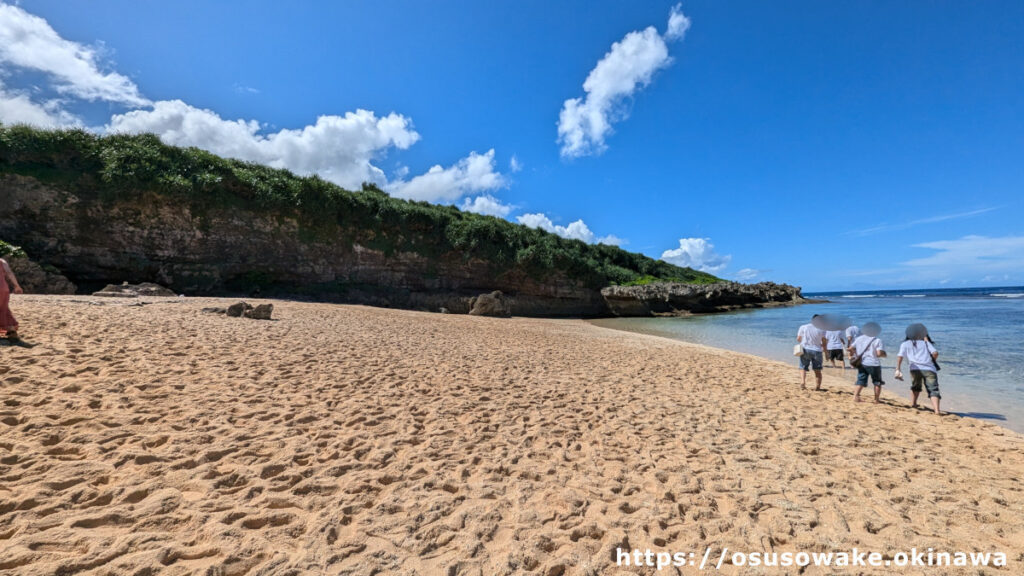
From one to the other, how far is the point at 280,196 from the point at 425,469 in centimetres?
2244

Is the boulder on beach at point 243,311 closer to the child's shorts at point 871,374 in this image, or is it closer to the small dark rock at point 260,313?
the small dark rock at point 260,313

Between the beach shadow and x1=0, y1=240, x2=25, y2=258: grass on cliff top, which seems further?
x1=0, y1=240, x2=25, y2=258: grass on cliff top

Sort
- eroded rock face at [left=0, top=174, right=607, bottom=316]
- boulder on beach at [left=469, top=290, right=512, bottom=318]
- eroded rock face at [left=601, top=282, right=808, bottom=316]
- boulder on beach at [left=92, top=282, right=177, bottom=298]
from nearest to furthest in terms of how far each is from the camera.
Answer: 1. boulder on beach at [left=92, top=282, right=177, bottom=298]
2. eroded rock face at [left=0, top=174, right=607, bottom=316]
3. boulder on beach at [left=469, top=290, right=512, bottom=318]
4. eroded rock face at [left=601, top=282, right=808, bottom=316]

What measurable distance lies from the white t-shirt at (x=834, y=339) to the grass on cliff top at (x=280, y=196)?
21397mm

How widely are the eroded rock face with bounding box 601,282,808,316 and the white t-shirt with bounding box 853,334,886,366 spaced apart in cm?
2420

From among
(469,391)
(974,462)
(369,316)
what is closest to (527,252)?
(369,316)

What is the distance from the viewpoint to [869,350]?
7.57m

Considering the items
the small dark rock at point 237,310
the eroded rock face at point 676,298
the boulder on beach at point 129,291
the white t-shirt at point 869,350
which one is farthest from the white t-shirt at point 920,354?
the eroded rock face at point 676,298

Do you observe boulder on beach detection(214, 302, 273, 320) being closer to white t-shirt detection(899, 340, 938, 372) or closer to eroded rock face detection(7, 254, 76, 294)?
eroded rock face detection(7, 254, 76, 294)

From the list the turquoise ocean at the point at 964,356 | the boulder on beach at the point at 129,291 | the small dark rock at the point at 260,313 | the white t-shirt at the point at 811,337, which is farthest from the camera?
the boulder on beach at the point at 129,291

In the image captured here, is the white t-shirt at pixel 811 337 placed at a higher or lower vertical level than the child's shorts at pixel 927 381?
higher

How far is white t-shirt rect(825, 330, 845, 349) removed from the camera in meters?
9.35

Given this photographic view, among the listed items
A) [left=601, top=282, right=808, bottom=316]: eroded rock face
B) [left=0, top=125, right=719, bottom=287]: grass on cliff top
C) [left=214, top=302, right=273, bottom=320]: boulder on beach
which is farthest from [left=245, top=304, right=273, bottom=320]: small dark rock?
[left=601, top=282, right=808, bottom=316]: eroded rock face

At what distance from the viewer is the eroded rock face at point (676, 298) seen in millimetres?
32125
